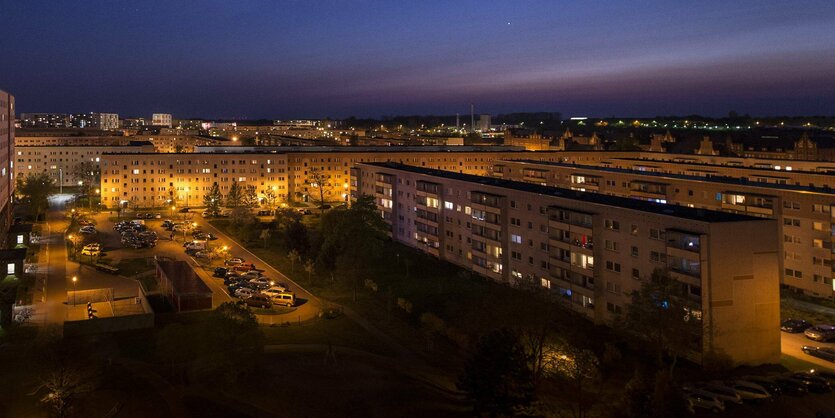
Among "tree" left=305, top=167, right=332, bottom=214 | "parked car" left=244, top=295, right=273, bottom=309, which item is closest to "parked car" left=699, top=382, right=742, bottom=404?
"parked car" left=244, top=295, right=273, bottom=309

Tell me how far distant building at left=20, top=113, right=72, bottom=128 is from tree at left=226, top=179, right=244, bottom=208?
89577 millimetres

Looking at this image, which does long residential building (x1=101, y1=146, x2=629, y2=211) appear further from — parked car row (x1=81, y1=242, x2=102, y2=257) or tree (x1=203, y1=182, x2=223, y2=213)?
parked car row (x1=81, y1=242, x2=102, y2=257)

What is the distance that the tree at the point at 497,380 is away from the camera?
353 inches

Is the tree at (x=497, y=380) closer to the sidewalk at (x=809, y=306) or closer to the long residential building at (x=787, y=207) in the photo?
the sidewalk at (x=809, y=306)

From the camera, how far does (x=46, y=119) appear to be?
4469 inches

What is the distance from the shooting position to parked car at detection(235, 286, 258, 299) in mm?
16178

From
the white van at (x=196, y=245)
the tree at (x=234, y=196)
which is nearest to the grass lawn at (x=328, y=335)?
the white van at (x=196, y=245)

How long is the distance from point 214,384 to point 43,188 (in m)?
25.1

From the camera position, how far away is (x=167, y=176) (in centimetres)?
3488

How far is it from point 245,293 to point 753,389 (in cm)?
1165

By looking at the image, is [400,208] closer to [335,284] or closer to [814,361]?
[335,284]

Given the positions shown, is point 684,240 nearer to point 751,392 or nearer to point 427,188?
point 751,392

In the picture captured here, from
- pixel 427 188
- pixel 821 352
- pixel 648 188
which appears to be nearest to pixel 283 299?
pixel 427 188

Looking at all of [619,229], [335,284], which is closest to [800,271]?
[619,229]
